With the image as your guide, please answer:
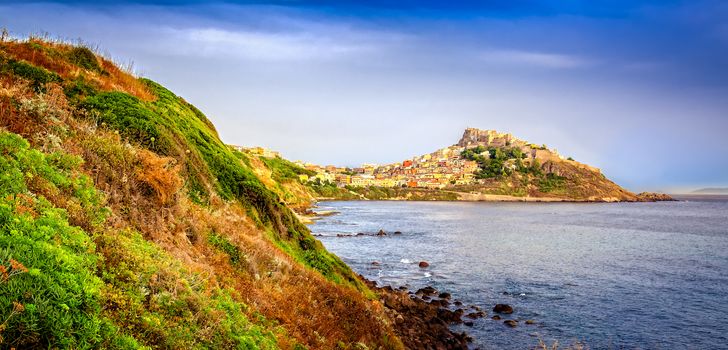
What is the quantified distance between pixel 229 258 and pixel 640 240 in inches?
3034

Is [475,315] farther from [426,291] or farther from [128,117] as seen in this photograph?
[128,117]

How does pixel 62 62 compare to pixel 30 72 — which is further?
pixel 62 62

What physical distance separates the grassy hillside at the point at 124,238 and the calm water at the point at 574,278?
15.5 metres

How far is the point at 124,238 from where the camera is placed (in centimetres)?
945

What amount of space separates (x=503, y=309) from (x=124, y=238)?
1119 inches

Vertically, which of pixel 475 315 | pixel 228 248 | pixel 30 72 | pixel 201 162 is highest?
pixel 30 72

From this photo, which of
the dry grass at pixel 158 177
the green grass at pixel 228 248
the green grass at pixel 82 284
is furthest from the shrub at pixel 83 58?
the green grass at pixel 228 248

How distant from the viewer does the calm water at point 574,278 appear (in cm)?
2764

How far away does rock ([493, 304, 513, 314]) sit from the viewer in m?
31.5

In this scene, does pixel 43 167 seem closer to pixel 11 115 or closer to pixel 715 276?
pixel 11 115

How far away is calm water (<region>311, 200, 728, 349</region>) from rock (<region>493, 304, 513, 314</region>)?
511mm

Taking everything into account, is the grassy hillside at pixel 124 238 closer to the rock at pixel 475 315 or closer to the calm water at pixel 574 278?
the rock at pixel 475 315

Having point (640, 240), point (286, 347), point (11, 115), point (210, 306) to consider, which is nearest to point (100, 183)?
point (11, 115)

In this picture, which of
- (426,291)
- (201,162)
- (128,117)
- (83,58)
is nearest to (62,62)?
(83,58)
